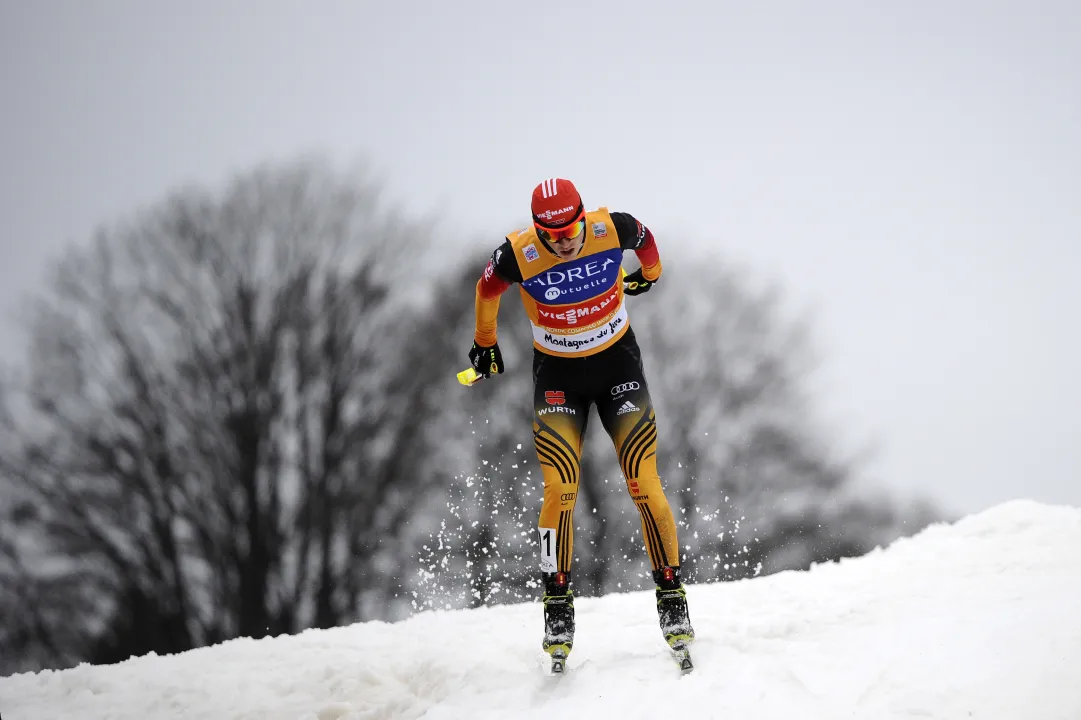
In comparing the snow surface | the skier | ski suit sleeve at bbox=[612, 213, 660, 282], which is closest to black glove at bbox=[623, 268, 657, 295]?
ski suit sleeve at bbox=[612, 213, 660, 282]

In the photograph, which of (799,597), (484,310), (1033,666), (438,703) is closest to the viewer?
(1033,666)

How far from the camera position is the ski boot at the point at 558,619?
564cm

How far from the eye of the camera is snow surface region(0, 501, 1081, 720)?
188 inches

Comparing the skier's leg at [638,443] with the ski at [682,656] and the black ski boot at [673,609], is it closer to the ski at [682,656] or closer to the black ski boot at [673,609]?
the black ski boot at [673,609]

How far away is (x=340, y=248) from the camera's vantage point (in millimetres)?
19953

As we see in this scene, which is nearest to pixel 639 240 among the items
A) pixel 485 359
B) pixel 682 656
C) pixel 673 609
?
pixel 485 359

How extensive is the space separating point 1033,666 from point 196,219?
18.7 meters

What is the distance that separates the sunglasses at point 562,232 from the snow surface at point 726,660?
2.77 m

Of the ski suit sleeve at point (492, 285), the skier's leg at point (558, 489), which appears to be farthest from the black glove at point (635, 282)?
the ski suit sleeve at point (492, 285)

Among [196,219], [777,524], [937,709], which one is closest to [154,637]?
[196,219]

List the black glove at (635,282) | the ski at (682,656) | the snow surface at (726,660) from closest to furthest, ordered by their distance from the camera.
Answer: the snow surface at (726,660), the ski at (682,656), the black glove at (635,282)

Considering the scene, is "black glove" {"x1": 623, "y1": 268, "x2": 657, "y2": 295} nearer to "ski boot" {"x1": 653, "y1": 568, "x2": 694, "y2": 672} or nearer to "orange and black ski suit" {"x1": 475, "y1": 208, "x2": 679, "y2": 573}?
"orange and black ski suit" {"x1": 475, "y1": 208, "x2": 679, "y2": 573}

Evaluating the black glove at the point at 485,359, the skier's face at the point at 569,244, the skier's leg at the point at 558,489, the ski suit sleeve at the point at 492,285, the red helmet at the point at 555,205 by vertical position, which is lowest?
the skier's leg at the point at 558,489

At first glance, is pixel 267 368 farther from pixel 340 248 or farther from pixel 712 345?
pixel 712 345
